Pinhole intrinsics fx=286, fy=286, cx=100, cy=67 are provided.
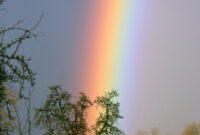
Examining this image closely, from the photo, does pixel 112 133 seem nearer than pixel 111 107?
Yes

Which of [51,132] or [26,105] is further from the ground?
[51,132]

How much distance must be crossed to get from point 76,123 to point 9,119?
423 centimetres

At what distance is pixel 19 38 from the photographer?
1.30 metres

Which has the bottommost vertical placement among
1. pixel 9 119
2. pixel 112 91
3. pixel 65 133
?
pixel 9 119

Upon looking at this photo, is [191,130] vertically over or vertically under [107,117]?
over

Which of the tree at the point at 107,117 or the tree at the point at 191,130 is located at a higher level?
the tree at the point at 191,130

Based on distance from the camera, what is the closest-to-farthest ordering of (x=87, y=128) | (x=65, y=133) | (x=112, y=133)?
(x=65, y=133)
(x=87, y=128)
(x=112, y=133)

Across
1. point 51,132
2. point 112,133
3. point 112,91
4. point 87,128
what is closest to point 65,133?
point 51,132

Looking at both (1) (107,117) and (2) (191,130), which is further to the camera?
(2) (191,130)

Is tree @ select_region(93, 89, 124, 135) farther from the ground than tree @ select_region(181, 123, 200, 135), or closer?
closer

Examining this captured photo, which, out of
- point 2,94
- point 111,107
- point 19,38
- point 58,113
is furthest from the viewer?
point 111,107

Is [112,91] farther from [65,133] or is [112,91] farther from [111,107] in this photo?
[65,133]

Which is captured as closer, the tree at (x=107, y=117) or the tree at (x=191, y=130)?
the tree at (x=107, y=117)

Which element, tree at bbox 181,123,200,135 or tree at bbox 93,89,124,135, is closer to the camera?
tree at bbox 93,89,124,135
